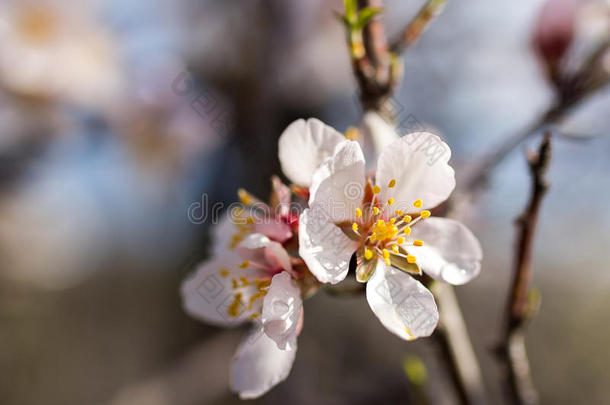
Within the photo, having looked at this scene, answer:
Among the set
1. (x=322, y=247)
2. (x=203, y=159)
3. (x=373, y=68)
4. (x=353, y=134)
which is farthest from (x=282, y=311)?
(x=203, y=159)

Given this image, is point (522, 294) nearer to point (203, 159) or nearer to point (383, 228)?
point (383, 228)

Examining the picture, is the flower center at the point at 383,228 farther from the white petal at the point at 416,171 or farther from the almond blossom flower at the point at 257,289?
the almond blossom flower at the point at 257,289

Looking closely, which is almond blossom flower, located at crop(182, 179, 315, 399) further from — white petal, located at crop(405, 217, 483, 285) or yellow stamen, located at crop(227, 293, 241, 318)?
white petal, located at crop(405, 217, 483, 285)

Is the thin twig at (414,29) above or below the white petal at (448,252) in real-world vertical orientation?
above

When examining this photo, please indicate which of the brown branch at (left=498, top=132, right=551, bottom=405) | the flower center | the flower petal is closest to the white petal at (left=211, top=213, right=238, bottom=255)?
the flower petal

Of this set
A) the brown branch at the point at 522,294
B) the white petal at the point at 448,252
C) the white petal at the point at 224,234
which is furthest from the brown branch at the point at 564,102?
the white petal at the point at 224,234
